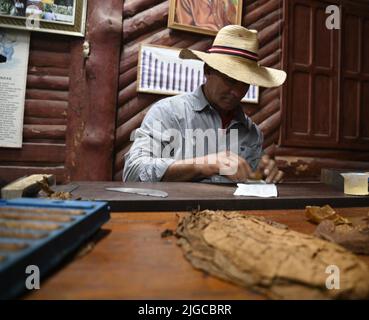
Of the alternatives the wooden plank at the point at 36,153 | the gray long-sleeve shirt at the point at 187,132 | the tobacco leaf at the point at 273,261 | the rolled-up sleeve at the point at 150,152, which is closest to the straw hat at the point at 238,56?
the gray long-sleeve shirt at the point at 187,132

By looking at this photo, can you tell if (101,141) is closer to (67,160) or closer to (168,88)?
(67,160)

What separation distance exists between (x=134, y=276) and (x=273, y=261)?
9.5 inches

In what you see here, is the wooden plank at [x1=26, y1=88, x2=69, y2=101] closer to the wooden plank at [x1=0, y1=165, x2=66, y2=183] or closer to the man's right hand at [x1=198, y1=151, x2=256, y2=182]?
the wooden plank at [x1=0, y1=165, x2=66, y2=183]

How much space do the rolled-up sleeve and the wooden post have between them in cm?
96

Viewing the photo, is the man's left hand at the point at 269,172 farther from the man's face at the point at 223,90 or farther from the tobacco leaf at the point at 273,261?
the tobacco leaf at the point at 273,261

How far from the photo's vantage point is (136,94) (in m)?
3.38

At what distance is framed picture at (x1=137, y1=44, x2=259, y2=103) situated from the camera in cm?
335

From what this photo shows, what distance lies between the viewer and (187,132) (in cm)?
254

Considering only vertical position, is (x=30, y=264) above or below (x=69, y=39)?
below

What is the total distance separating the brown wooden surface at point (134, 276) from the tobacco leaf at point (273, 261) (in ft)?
0.08

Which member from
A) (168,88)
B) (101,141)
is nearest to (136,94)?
(168,88)

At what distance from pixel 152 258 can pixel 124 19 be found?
3.24 metres

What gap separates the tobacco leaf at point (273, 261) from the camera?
1.59 ft

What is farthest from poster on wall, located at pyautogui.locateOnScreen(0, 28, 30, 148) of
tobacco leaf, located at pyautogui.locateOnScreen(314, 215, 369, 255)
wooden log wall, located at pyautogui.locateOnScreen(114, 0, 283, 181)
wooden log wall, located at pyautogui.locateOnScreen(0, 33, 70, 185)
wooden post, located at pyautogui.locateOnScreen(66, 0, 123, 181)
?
tobacco leaf, located at pyautogui.locateOnScreen(314, 215, 369, 255)
